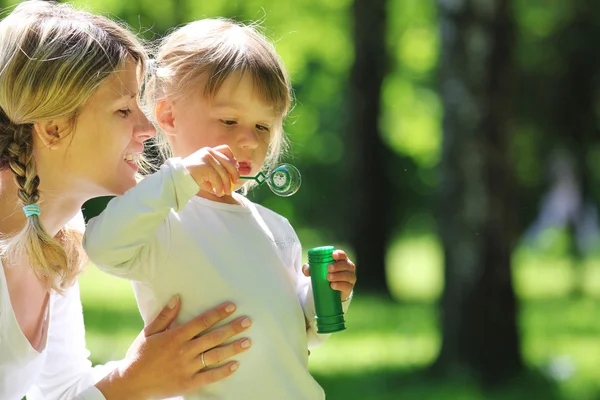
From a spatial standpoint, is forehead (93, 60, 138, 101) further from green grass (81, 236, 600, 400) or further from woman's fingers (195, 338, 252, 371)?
green grass (81, 236, 600, 400)

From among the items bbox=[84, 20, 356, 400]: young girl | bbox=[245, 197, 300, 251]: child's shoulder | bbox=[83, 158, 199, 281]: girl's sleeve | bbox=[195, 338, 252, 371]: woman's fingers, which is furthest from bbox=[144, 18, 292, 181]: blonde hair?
bbox=[195, 338, 252, 371]: woman's fingers

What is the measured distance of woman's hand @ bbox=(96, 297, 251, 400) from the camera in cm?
269

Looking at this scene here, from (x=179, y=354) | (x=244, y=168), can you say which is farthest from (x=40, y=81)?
(x=179, y=354)

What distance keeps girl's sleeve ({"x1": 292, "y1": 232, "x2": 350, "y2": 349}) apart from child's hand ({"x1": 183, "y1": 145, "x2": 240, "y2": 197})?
484 mm

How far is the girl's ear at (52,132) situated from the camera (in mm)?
2805

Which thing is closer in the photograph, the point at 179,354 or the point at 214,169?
the point at 214,169

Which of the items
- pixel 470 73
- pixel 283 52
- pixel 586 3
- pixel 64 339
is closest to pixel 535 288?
pixel 586 3

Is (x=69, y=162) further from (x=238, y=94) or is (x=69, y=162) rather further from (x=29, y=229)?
(x=238, y=94)

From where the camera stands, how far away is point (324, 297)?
108 inches

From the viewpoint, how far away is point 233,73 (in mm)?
2770

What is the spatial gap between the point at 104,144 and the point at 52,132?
15 cm

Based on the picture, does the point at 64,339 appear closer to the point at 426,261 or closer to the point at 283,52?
the point at 283,52

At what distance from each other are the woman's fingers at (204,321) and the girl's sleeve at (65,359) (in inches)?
23.4

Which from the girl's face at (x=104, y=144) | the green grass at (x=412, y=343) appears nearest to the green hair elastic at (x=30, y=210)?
the girl's face at (x=104, y=144)
